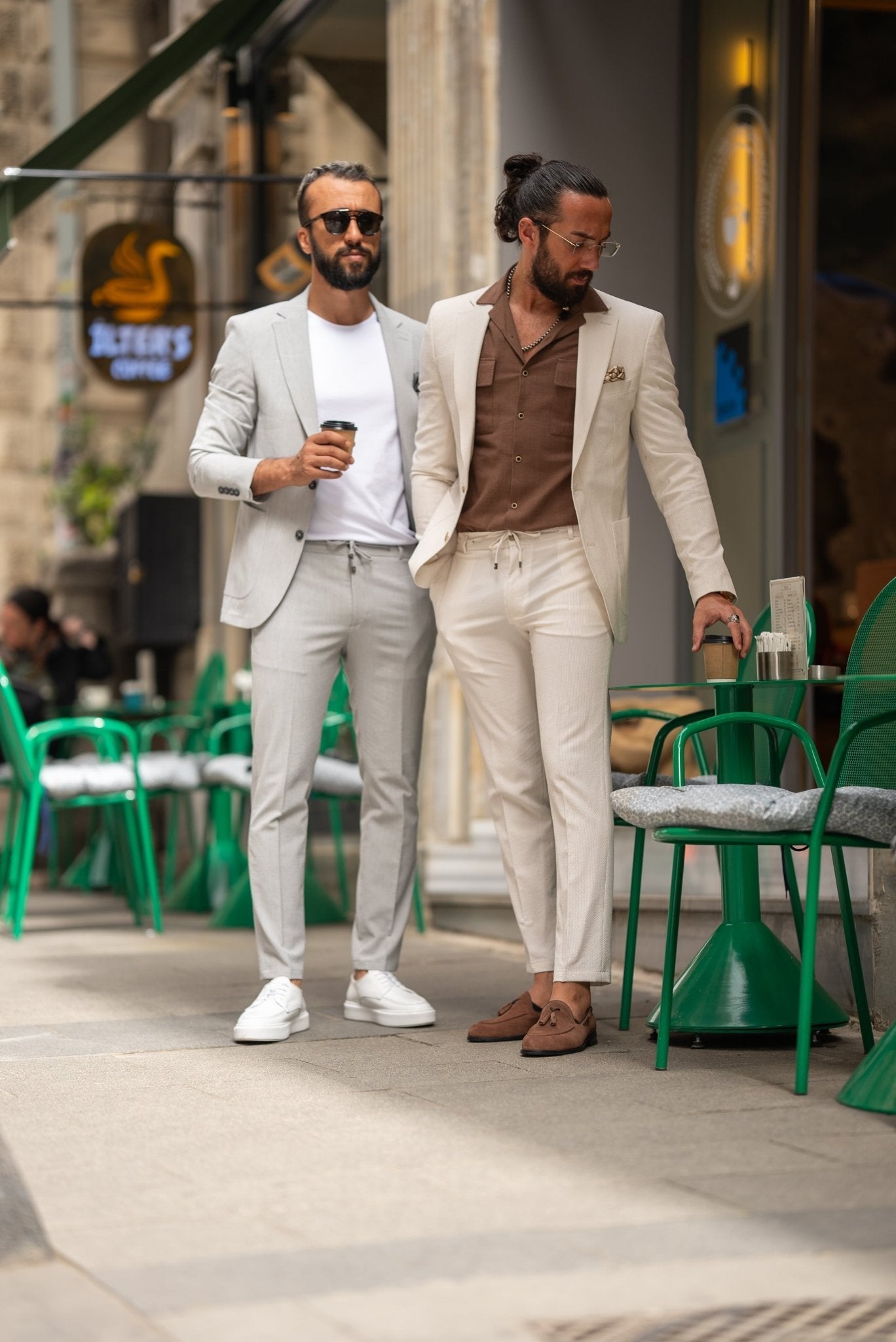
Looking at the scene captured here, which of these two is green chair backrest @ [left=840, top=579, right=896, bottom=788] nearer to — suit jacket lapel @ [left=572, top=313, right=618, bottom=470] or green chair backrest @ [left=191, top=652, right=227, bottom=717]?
suit jacket lapel @ [left=572, top=313, right=618, bottom=470]

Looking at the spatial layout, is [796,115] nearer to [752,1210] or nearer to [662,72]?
[662,72]

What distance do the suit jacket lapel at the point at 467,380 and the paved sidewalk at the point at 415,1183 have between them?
4.33 ft

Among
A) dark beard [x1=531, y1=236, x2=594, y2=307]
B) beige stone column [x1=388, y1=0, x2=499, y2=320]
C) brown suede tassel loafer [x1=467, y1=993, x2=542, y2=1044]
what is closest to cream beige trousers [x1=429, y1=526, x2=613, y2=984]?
brown suede tassel loafer [x1=467, y1=993, x2=542, y2=1044]

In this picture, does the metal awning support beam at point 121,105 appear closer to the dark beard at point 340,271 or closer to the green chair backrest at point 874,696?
the dark beard at point 340,271

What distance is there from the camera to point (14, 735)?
6.81 metres

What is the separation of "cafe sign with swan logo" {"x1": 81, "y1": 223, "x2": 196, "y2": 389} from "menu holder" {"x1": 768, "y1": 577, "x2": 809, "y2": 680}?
723cm

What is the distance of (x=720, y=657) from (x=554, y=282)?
0.87 meters

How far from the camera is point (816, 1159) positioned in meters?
2.91

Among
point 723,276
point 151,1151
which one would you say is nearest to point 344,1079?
point 151,1151

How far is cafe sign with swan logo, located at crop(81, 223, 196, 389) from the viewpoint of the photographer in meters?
10.4

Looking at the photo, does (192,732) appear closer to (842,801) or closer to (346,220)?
(346,220)

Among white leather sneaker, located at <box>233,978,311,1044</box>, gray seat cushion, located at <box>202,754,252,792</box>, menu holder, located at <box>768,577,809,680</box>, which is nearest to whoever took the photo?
menu holder, located at <box>768,577,809,680</box>

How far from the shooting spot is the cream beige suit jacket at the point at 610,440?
3955mm

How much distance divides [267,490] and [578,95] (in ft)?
11.5
